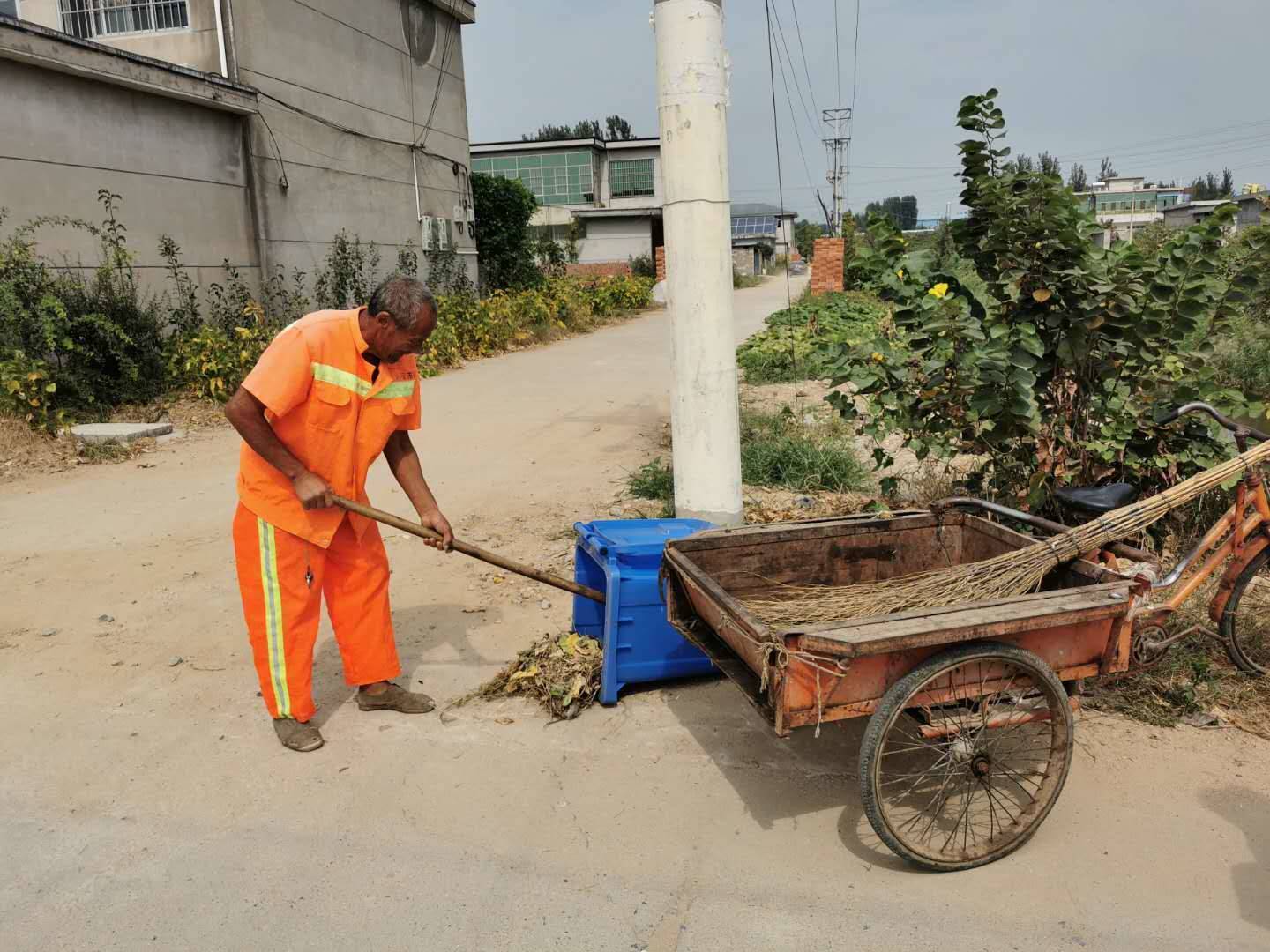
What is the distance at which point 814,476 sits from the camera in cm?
652

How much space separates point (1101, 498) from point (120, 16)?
13432mm

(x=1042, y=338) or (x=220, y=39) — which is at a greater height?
(x=220, y=39)

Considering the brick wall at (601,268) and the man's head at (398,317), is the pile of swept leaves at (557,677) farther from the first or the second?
the brick wall at (601,268)

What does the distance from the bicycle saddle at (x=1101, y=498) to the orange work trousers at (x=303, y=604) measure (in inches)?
112

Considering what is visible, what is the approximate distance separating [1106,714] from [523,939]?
2.50 m

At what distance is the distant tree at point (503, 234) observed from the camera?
70.3ft

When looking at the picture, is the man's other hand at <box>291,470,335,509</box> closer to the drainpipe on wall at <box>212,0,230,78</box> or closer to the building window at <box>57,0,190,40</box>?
the drainpipe on wall at <box>212,0,230,78</box>

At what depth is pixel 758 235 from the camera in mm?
59344

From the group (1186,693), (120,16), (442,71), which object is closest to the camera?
(1186,693)

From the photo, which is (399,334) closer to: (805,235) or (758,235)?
(758,235)

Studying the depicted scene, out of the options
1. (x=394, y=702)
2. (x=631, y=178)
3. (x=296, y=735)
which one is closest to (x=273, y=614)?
(x=296, y=735)

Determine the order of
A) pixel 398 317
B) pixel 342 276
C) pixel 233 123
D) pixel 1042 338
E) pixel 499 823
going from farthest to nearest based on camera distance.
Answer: pixel 342 276 < pixel 233 123 < pixel 1042 338 < pixel 398 317 < pixel 499 823

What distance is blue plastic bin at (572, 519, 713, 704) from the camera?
3.74 metres

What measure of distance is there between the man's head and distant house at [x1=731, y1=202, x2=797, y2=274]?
40635 mm
